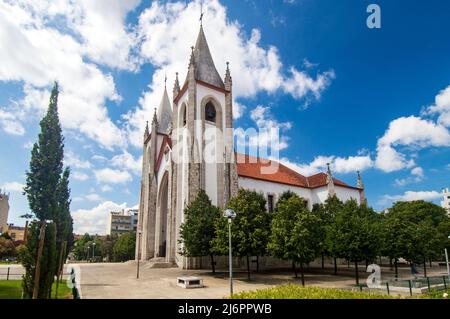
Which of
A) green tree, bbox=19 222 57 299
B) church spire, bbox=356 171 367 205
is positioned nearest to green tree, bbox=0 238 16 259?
green tree, bbox=19 222 57 299

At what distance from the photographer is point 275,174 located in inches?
1667

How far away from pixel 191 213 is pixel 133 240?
37.0 metres

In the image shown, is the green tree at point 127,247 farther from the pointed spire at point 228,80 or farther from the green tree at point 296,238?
the green tree at point 296,238

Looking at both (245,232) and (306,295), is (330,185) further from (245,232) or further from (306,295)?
(306,295)

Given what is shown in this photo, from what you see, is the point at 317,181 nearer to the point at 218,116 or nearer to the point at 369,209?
the point at 369,209

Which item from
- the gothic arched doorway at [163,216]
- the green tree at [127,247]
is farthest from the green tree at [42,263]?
the green tree at [127,247]

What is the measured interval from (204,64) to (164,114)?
14922 mm

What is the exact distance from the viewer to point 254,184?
37.1 metres

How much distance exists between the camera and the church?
106 feet

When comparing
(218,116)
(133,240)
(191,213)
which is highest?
(218,116)

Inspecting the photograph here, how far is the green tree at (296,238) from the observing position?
1997 cm

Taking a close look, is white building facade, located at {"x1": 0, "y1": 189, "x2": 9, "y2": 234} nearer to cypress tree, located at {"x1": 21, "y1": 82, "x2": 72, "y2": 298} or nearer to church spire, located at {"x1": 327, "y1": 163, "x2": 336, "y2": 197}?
cypress tree, located at {"x1": 21, "y1": 82, "x2": 72, "y2": 298}

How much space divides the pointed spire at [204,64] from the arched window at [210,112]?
123 inches
